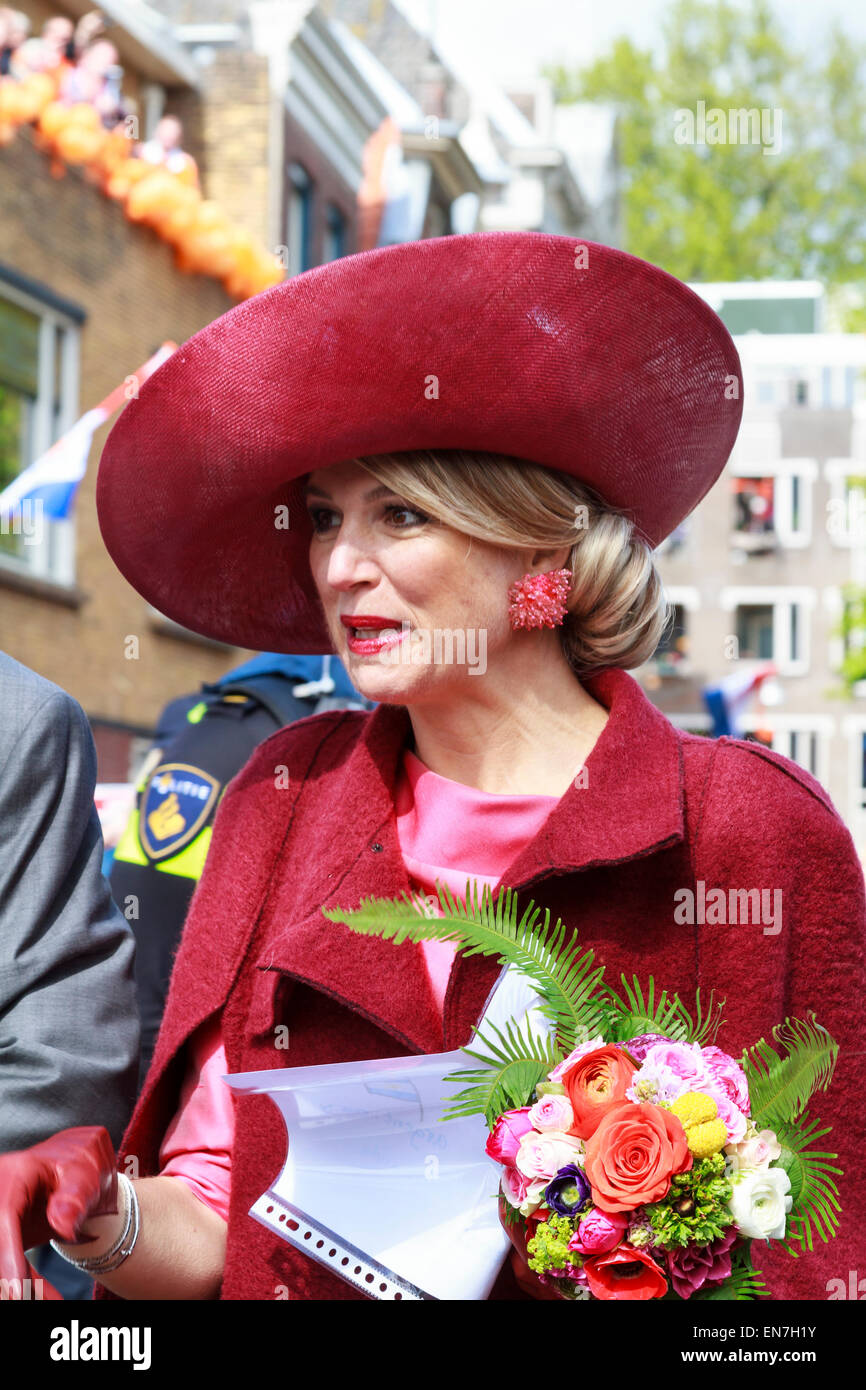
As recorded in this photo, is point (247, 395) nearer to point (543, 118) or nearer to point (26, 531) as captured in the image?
point (26, 531)

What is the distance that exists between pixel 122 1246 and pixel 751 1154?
76 cm

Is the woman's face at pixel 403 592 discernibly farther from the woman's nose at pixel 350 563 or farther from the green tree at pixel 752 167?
the green tree at pixel 752 167

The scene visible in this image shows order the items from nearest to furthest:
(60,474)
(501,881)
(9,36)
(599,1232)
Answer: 1. (599,1232)
2. (501,881)
3. (60,474)
4. (9,36)

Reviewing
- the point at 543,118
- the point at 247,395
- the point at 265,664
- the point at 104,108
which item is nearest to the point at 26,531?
the point at 104,108

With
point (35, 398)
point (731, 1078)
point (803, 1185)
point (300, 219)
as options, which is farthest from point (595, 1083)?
point (300, 219)

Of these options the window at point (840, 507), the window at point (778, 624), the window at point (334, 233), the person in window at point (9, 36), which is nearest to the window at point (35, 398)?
the person in window at point (9, 36)

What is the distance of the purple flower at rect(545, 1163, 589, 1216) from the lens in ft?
5.58

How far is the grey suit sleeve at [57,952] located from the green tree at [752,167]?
3124 cm

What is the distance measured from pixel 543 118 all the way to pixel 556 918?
32.7 metres

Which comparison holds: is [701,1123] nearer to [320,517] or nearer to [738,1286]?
[738,1286]

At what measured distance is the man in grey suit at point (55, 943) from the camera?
1.87m

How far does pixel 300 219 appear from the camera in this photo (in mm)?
18938

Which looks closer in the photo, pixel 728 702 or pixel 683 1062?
pixel 683 1062

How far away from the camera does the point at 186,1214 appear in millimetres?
2172
